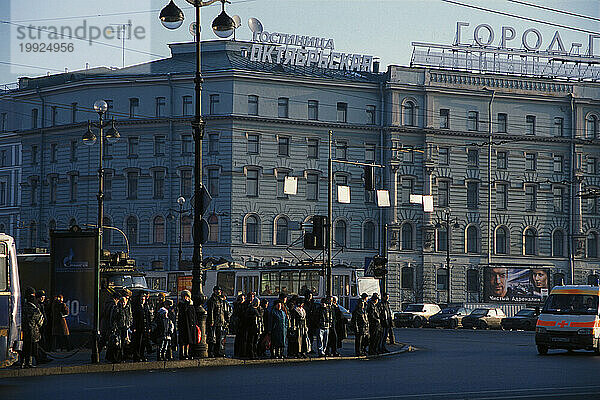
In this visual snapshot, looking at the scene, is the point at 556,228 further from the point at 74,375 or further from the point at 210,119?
the point at 74,375

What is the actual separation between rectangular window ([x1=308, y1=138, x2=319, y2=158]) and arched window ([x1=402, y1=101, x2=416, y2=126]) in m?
6.25

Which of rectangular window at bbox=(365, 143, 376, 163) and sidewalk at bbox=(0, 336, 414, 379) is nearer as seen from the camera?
sidewalk at bbox=(0, 336, 414, 379)

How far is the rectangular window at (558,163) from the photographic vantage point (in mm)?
81438

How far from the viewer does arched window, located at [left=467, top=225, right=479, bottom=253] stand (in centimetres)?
7875

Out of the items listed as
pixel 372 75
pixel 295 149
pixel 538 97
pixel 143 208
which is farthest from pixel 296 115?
pixel 538 97

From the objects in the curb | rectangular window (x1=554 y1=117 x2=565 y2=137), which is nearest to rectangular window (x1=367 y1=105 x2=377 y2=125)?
rectangular window (x1=554 y1=117 x2=565 y2=137)

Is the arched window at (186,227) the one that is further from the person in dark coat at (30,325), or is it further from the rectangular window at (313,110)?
the person in dark coat at (30,325)

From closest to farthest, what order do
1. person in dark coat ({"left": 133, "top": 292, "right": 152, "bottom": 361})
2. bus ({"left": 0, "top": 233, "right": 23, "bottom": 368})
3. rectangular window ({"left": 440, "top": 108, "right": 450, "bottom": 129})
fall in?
bus ({"left": 0, "top": 233, "right": 23, "bottom": 368}), person in dark coat ({"left": 133, "top": 292, "right": 152, "bottom": 361}), rectangular window ({"left": 440, "top": 108, "right": 450, "bottom": 129})

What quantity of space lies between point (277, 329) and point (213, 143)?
162 ft

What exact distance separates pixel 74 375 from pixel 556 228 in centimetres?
6481

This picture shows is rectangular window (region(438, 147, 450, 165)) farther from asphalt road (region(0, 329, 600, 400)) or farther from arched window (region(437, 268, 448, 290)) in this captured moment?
asphalt road (region(0, 329, 600, 400))

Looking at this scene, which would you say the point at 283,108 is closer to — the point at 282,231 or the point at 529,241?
the point at 282,231

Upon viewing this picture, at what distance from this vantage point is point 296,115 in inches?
2987

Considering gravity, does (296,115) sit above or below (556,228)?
above
